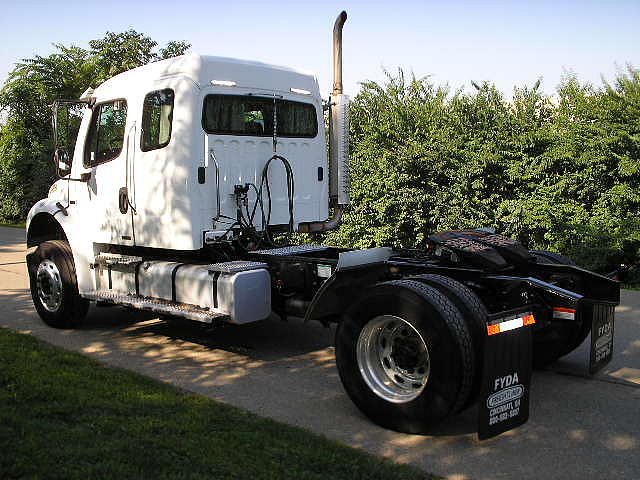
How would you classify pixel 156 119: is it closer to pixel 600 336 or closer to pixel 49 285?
pixel 49 285

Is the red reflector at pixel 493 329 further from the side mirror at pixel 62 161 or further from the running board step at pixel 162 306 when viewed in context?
the side mirror at pixel 62 161

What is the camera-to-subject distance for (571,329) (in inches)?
251

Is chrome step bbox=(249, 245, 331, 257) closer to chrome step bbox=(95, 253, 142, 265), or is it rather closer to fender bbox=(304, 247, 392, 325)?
fender bbox=(304, 247, 392, 325)

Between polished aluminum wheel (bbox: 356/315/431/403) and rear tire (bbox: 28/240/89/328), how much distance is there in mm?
4352

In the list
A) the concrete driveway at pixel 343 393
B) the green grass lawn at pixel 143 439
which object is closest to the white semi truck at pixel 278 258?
the concrete driveway at pixel 343 393

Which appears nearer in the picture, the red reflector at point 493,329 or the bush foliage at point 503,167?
the red reflector at point 493,329

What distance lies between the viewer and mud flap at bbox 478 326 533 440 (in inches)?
180

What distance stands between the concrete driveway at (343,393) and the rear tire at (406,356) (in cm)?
19

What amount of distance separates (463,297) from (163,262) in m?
3.81

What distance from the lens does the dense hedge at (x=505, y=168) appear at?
1088cm

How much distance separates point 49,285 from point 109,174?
1.67 m

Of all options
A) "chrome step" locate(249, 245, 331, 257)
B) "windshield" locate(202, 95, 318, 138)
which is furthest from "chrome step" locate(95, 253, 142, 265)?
"windshield" locate(202, 95, 318, 138)

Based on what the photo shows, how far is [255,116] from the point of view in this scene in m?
7.66

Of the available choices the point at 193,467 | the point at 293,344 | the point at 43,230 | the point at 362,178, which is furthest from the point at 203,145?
the point at 362,178
